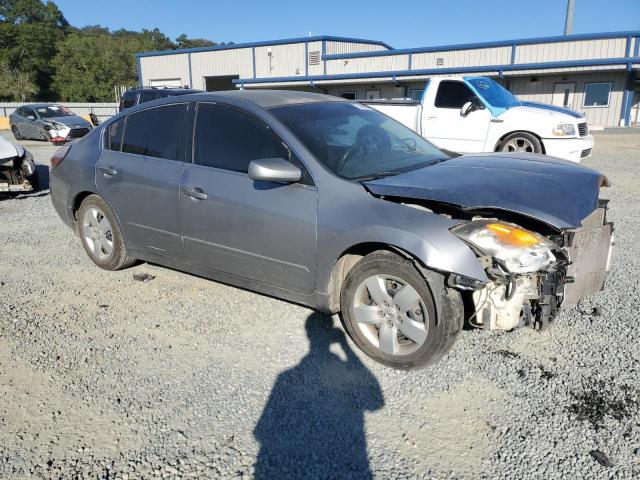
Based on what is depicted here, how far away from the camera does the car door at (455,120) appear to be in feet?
35.3

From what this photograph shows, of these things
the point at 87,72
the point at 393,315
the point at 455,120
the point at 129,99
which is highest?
the point at 87,72

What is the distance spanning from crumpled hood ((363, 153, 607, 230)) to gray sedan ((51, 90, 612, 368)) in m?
0.01

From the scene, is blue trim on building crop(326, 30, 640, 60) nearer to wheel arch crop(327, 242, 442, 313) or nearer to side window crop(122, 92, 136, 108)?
side window crop(122, 92, 136, 108)

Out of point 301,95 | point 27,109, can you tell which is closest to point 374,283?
point 301,95

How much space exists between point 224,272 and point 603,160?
42.4ft

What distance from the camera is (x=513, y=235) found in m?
3.12

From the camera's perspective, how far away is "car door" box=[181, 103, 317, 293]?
3.71 meters

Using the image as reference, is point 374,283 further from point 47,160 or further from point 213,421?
point 47,160

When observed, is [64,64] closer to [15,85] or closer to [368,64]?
[15,85]

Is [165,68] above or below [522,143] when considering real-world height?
above

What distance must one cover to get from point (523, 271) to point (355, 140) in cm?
173

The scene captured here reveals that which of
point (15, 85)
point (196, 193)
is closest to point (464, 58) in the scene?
point (196, 193)

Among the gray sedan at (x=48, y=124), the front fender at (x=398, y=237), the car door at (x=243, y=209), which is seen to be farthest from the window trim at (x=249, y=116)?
the gray sedan at (x=48, y=124)

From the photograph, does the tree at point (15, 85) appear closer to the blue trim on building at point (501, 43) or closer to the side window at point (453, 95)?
the blue trim on building at point (501, 43)
